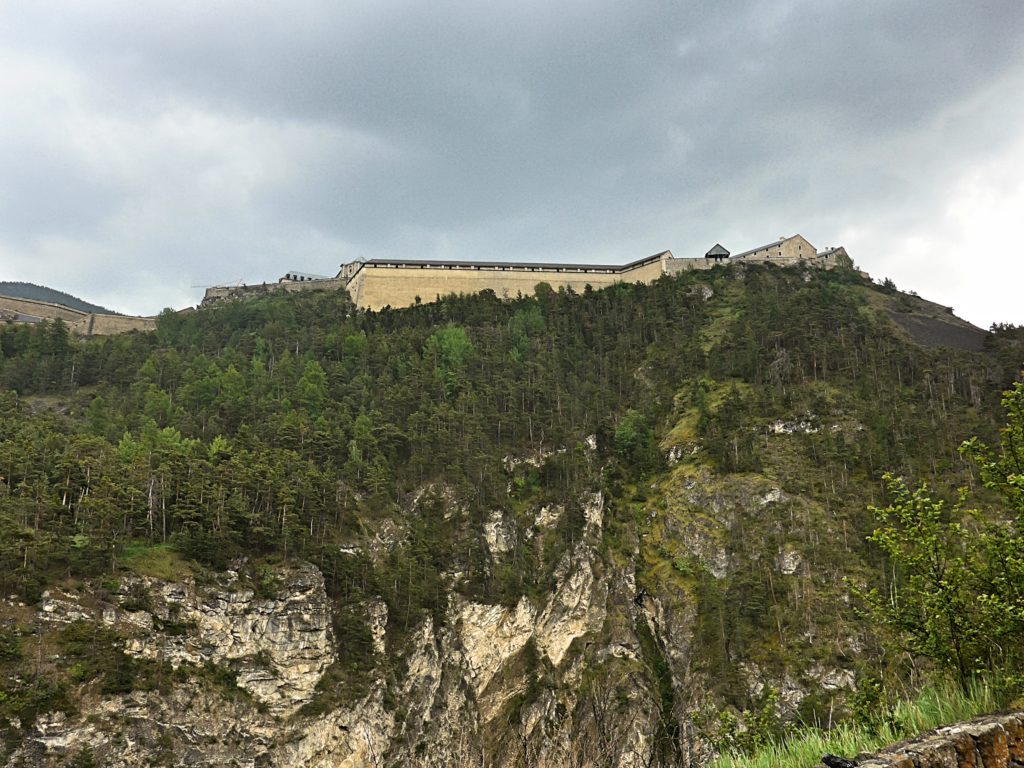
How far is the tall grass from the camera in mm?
12055

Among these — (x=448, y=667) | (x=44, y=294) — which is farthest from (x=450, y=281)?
(x=44, y=294)

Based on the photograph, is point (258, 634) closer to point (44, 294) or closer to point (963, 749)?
point (963, 749)

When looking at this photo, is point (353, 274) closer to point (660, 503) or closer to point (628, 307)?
point (628, 307)

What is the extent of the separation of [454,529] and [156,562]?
88.8 ft

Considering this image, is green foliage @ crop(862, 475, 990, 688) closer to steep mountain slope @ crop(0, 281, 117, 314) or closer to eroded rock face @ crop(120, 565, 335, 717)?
eroded rock face @ crop(120, 565, 335, 717)

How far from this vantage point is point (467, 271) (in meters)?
125

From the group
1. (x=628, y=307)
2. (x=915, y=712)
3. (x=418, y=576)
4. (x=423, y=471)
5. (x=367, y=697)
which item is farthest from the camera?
(x=628, y=307)

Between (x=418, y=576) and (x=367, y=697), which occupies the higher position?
(x=418, y=576)

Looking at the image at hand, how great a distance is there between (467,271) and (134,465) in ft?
232

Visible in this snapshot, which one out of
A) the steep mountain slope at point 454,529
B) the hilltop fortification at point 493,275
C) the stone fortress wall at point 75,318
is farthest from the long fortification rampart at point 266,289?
the steep mountain slope at point 454,529

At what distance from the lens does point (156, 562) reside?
57.4m

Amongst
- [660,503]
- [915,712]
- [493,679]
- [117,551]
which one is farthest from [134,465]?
[915,712]

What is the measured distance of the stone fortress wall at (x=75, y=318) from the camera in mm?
121875

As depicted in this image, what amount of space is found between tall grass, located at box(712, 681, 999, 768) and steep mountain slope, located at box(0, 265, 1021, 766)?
43428mm
